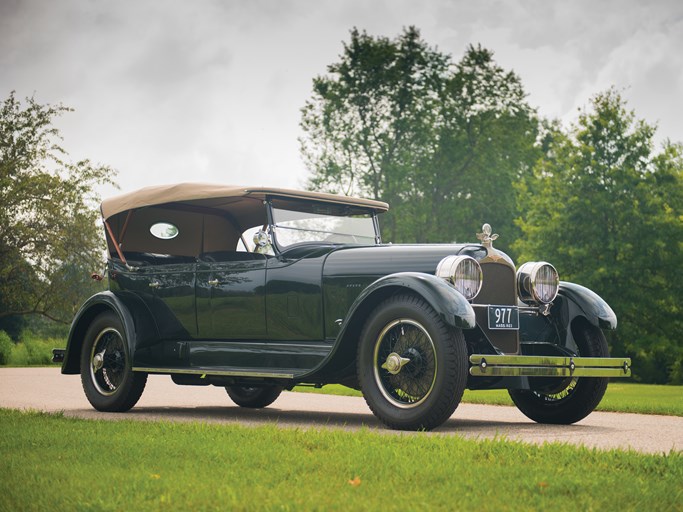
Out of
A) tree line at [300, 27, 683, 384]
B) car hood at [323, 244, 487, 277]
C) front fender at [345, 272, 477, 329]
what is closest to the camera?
front fender at [345, 272, 477, 329]

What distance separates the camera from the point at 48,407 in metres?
9.43

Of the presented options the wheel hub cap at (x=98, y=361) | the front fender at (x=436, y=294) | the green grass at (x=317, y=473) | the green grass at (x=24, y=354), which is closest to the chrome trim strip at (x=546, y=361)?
the front fender at (x=436, y=294)

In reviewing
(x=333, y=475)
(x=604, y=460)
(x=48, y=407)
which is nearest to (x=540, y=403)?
(x=604, y=460)

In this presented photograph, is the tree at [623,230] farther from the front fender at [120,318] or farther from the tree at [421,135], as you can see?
the front fender at [120,318]

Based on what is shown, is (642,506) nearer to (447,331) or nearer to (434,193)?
(447,331)

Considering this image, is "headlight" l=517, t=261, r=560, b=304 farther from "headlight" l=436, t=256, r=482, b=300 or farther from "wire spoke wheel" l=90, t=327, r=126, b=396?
"wire spoke wheel" l=90, t=327, r=126, b=396

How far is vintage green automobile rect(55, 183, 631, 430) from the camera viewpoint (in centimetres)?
690

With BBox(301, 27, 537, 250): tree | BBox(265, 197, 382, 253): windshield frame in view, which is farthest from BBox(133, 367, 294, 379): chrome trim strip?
BBox(301, 27, 537, 250): tree

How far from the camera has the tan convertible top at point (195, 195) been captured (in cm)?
875

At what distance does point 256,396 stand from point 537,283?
12.3 ft

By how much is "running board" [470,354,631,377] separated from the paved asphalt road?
45 cm

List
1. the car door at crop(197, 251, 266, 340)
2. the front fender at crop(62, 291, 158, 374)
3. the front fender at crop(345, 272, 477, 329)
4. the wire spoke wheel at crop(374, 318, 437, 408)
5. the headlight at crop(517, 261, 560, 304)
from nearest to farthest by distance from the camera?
the front fender at crop(345, 272, 477, 329)
the wire spoke wheel at crop(374, 318, 437, 408)
the headlight at crop(517, 261, 560, 304)
the car door at crop(197, 251, 266, 340)
the front fender at crop(62, 291, 158, 374)

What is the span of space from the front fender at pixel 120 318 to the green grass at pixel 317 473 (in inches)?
120

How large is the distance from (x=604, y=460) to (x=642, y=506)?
3.65 feet
